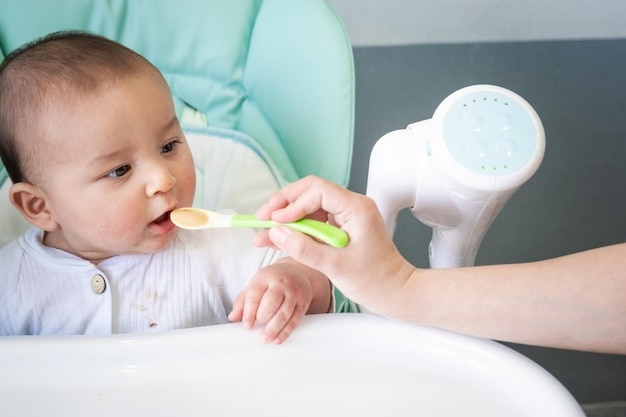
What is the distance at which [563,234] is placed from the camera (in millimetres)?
1616

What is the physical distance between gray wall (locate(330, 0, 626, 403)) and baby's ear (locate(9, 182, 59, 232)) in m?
0.92

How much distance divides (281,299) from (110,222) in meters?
0.20

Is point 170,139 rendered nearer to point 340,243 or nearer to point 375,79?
point 340,243

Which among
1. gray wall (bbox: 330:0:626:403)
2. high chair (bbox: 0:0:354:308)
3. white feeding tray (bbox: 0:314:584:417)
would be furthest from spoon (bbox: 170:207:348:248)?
gray wall (bbox: 330:0:626:403)

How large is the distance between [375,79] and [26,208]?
4.44 ft

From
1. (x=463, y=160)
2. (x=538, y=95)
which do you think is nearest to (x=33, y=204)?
(x=463, y=160)

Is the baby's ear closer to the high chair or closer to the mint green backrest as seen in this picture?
the high chair

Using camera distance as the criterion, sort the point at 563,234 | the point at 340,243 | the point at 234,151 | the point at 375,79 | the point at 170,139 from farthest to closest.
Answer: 1. the point at 375,79
2. the point at 563,234
3. the point at 234,151
4. the point at 170,139
5. the point at 340,243

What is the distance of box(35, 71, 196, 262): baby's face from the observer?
2.30ft

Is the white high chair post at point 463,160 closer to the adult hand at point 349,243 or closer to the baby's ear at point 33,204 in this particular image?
the adult hand at point 349,243

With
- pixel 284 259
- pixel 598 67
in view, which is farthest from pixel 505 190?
pixel 598 67

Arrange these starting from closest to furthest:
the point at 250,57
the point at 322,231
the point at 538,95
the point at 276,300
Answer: the point at 322,231 < the point at 276,300 < the point at 250,57 < the point at 538,95

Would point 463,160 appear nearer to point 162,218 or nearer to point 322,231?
point 322,231

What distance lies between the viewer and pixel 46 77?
0.71 meters
